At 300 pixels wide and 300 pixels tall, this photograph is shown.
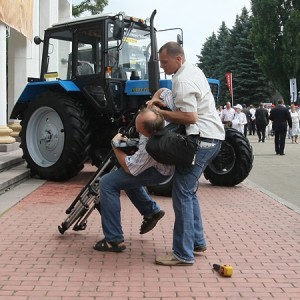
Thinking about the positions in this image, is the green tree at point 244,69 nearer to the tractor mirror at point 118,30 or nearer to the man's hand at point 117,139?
the tractor mirror at point 118,30

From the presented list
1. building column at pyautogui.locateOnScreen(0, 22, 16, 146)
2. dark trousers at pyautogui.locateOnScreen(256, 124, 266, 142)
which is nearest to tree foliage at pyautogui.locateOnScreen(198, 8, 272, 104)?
dark trousers at pyautogui.locateOnScreen(256, 124, 266, 142)

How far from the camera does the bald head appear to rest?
4781mm

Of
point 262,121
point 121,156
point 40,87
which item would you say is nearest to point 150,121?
point 121,156

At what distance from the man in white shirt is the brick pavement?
198mm

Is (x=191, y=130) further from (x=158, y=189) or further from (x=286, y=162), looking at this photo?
(x=286, y=162)

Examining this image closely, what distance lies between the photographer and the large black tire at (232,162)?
9.74 m

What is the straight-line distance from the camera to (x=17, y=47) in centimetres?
1655

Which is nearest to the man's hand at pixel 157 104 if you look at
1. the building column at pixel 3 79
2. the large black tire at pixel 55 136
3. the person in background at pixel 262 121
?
the large black tire at pixel 55 136

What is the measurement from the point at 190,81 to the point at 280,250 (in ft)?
6.65

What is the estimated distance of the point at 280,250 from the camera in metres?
5.49

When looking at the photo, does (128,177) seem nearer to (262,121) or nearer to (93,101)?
(93,101)

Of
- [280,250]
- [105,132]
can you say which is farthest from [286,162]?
[280,250]

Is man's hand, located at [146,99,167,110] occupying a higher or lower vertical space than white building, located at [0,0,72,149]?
lower

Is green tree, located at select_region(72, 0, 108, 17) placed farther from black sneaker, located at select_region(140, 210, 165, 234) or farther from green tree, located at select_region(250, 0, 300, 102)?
black sneaker, located at select_region(140, 210, 165, 234)
